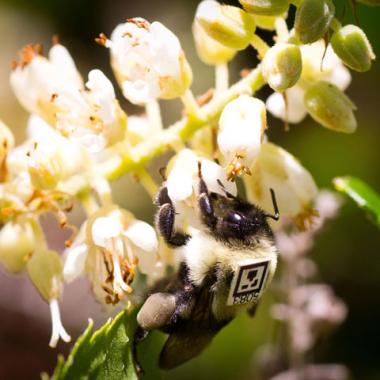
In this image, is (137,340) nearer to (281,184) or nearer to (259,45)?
(281,184)

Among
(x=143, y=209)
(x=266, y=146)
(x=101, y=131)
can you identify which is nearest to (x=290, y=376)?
(x=266, y=146)

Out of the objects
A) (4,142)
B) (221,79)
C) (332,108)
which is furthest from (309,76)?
(4,142)

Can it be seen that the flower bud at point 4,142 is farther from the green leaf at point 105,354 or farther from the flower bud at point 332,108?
the flower bud at point 332,108

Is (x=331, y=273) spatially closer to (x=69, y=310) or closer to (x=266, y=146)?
(x=69, y=310)

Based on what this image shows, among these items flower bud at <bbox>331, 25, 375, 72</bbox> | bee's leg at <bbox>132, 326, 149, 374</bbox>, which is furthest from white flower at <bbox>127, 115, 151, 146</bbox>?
flower bud at <bbox>331, 25, 375, 72</bbox>

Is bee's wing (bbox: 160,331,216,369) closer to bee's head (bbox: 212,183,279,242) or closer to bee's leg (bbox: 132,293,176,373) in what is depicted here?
bee's leg (bbox: 132,293,176,373)

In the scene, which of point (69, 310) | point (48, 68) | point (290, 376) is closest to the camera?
point (48, 68)

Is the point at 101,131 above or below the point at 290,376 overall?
above
